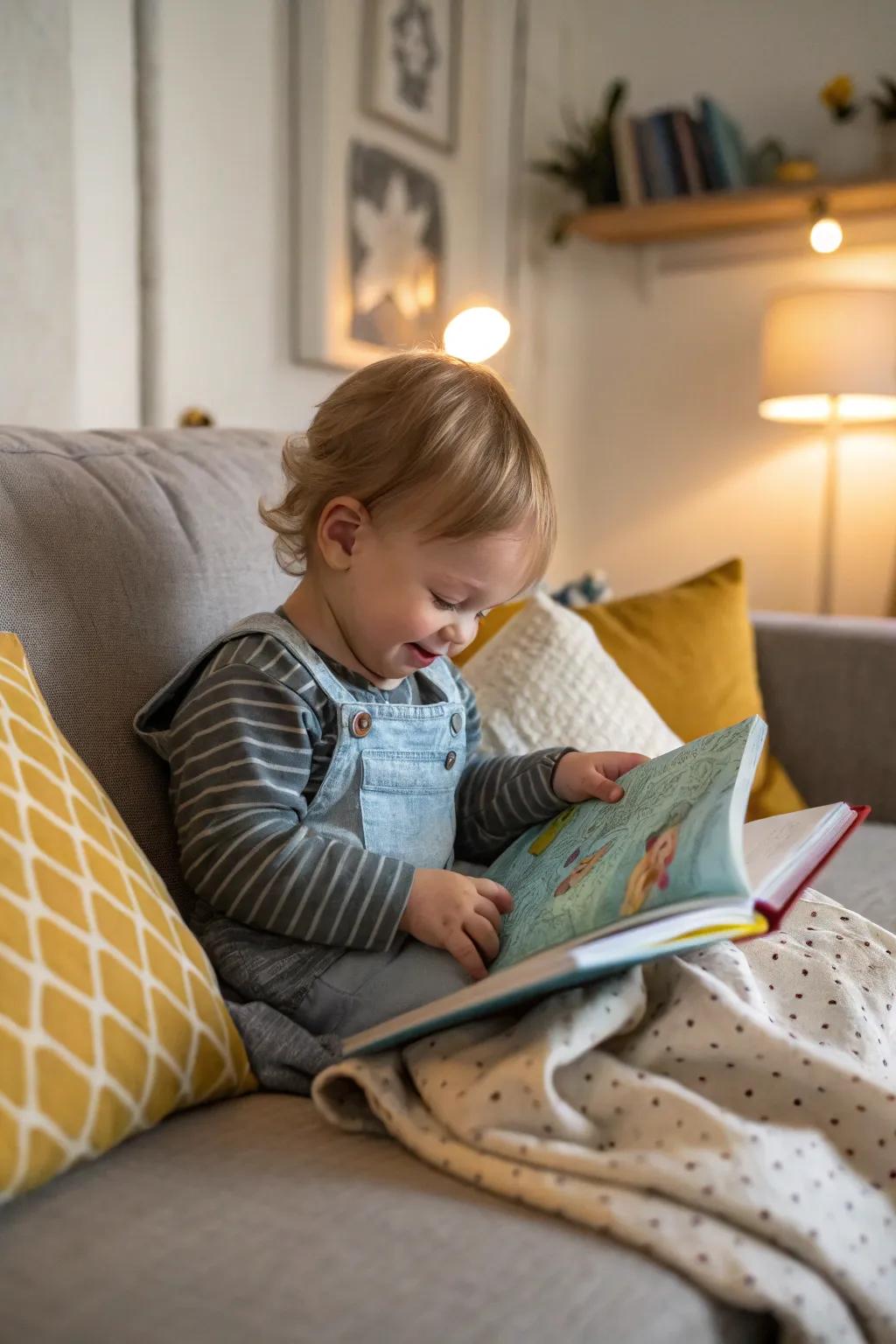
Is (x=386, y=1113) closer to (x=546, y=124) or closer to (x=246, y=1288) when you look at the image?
(x=246, y=1288)

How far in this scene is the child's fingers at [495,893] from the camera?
2.87ft

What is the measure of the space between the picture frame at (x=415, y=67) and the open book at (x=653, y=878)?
6.37 ft

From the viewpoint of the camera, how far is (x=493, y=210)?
301cm

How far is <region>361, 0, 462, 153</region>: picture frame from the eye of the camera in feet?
7.91

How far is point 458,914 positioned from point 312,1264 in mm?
289

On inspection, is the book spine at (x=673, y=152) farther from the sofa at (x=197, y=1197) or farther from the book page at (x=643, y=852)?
the book page at (x=643, y=852)

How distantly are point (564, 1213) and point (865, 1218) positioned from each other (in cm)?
17

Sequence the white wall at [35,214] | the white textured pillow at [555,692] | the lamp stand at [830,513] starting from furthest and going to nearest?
the lamp stand at [830,513] < the white wall at [35,214] < the white textured pillow at [555,692]

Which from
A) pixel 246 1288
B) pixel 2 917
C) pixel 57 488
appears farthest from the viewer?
pixel 57 488

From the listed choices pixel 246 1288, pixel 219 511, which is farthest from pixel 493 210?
pixel 246 1288

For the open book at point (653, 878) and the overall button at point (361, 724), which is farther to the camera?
the overall button at point (361, 724)

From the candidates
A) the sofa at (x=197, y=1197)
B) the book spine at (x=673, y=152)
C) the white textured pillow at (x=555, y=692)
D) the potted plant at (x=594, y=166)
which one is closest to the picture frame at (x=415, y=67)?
the potted plant at (x=594, y=166)

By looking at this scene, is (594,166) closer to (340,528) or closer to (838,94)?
(838,94)

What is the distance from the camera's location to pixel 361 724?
97cm
